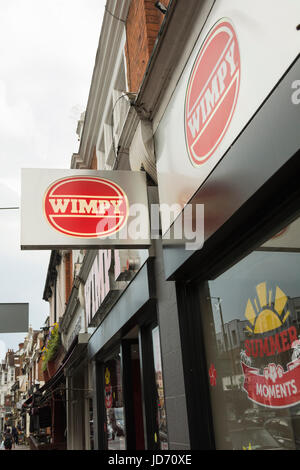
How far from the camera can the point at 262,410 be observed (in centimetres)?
327

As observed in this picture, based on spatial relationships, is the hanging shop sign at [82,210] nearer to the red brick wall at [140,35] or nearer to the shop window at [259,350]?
the shop window at [259,350]

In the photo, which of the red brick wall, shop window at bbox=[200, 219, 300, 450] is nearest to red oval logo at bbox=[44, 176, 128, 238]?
shop window at bbox=[200, 219, 300, 450]

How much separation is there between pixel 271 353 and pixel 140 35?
5.58 meters

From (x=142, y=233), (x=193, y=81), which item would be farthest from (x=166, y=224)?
(x=193, y=81)

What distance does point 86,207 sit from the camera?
508cm

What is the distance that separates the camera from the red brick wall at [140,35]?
6.55 meters

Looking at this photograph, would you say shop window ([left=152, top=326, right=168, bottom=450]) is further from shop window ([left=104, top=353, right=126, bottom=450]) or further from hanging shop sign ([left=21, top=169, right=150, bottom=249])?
shop window ([left=104, top=353, right=126, bottom=450])

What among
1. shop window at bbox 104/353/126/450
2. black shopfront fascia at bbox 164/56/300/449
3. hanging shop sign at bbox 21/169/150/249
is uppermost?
hanging shop sign at bbox 21/169/150/249

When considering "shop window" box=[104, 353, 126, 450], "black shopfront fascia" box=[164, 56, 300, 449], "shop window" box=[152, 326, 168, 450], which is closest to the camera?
"black shopfront fascia" box=[164, 56, 300, 449]

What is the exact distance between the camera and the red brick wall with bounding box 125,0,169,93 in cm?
655

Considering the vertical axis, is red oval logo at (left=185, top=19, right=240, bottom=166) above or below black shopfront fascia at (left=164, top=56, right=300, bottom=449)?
above

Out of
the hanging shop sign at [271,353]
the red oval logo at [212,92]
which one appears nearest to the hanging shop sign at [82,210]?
the red oval logo at [212,92]

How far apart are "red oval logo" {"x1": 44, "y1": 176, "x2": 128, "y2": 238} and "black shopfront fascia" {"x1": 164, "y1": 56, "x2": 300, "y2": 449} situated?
727mm

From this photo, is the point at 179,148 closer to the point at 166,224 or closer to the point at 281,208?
the point at 166,224
